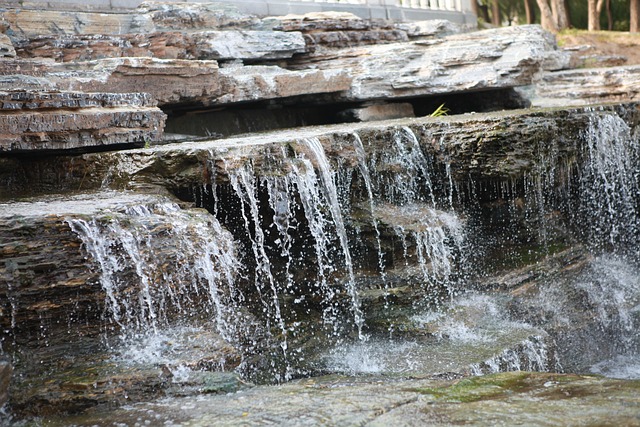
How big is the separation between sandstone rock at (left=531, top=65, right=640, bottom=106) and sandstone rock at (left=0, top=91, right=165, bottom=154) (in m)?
5.52

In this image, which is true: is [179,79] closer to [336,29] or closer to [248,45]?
[248,45]

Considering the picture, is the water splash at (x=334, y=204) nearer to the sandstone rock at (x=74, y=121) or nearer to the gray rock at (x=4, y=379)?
the sandstone rock at (x=74, y=121)

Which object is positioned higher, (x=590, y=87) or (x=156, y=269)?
(x=590, y=87)

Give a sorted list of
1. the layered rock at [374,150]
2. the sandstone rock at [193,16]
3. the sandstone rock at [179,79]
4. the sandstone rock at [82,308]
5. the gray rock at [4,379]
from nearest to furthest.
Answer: the gray rock at [4,379]
the sandstone rock at [82,308]
the layered rock at [374,150]
the sandstone rock at [179,79]
the sandstone rock at [193,16]

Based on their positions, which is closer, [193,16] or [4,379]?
[4,379]

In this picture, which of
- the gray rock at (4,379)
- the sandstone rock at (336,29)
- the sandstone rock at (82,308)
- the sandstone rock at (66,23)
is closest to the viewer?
the gray rock at (4,379)

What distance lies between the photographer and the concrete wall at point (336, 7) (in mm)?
9188

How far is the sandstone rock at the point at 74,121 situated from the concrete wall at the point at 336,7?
2656 millimetres

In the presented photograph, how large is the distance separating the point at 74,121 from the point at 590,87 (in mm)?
6712

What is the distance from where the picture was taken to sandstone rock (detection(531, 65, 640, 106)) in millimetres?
10203

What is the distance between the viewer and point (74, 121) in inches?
257

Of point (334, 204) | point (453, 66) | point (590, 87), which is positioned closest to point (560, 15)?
point (590, 87)

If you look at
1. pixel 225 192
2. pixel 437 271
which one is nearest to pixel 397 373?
pixel 437 271

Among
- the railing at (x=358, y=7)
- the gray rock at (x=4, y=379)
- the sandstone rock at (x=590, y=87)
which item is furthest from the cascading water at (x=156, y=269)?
the sandstone rock at (x=590, y=87)
